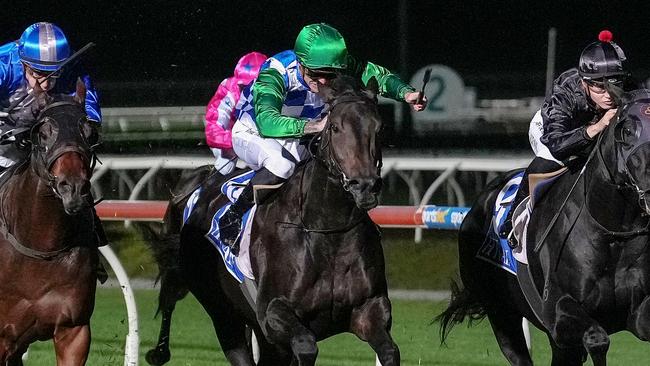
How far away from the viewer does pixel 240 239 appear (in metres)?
6.30

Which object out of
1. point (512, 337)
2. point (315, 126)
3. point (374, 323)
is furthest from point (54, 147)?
point (512, 337)

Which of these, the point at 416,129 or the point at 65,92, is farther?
the point at 416,129

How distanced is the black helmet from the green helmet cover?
96 centimetres

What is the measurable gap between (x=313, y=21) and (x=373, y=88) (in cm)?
719

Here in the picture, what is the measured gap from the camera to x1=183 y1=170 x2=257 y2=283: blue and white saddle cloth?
20.4 feet

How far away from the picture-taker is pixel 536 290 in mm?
6133

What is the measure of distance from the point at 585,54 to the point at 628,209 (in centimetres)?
66

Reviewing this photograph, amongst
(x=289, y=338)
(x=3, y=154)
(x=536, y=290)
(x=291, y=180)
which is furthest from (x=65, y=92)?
(x=536, y=290)

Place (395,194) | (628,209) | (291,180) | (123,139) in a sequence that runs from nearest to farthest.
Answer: (628,209) < (291,180) < (395,194) < (123,139)

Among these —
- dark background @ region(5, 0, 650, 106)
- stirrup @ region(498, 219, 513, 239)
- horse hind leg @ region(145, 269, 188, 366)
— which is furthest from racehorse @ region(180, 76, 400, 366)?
dark background @ region(5, 0, 650, 106)

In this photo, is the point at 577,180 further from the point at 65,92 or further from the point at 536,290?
the point at 65,92

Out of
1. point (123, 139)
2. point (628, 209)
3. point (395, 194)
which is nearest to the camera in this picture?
point (628, 209)

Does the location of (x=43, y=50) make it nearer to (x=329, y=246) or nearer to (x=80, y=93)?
(x=80, y=93)

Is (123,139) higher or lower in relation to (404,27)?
lower
